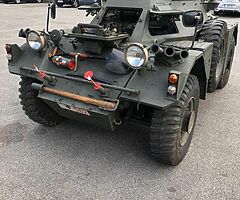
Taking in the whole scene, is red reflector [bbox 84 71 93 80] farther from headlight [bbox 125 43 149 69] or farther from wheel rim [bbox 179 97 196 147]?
wheel rim [bbox 179 97 196 147]

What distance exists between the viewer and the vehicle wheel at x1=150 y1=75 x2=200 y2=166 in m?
3.00

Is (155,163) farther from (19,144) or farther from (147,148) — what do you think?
(19,144)

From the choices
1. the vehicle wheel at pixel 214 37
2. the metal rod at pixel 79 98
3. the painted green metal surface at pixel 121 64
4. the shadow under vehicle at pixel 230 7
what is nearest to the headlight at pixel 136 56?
the painted green metal surface at pixel 121 64

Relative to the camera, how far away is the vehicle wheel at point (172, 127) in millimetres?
3000

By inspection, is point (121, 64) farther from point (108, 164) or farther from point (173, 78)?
point (108, 164)

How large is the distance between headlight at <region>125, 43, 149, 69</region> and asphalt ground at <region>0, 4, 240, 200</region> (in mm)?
1165

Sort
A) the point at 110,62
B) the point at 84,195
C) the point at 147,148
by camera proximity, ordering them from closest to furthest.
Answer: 1. the point at 84,195
2. the point at 110,62
3. the point at 147,148

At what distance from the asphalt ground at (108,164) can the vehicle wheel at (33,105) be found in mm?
194

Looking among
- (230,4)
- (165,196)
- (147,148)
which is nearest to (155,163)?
(147,148)

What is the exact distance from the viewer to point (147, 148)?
12.2 feet

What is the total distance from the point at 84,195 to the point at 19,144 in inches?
50.9

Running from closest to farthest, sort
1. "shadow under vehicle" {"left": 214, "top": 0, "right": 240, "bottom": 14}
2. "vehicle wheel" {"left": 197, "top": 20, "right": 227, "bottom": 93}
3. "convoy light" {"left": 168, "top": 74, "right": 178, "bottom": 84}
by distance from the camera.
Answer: "convoy light" {"left": 168, "top": 74, "right": 178, "bottom": 84}, "vehicle wheel" {"left": 197, "top": 20, "right": 227, "bottom": 93}, "shadow under vehicle" {"left": 214, "top": 0, "right": 240, "bottom": 14}

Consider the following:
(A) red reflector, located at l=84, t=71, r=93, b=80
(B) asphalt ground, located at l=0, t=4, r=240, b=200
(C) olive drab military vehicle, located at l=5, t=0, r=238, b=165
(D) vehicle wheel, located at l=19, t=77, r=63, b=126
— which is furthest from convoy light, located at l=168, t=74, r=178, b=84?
(D) vehicle wheel, located at l=19, t=77, r=63, b=126

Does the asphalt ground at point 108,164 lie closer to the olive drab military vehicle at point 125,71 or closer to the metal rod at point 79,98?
the olive drab military vehicle at point 125,71
